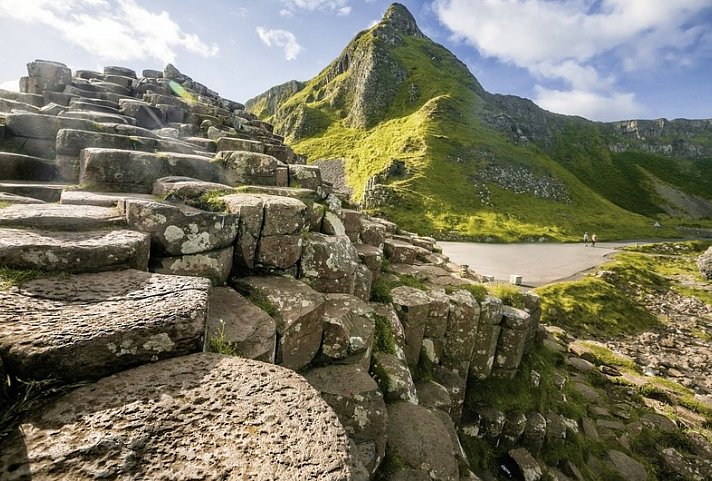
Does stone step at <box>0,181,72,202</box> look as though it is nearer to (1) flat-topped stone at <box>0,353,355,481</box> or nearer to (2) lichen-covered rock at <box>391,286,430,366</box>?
(1) flat-topped stone at <box>0,353,355,481</box>

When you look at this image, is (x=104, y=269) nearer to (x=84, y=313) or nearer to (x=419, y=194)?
(x=84, y=313)

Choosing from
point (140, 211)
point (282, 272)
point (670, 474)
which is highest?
point (140, 211)

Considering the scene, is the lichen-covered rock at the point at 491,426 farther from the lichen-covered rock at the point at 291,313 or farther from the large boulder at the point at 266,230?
the large boulder at the point at 266,230

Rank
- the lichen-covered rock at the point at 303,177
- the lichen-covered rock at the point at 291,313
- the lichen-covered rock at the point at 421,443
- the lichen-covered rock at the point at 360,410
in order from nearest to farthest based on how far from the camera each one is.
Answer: the lichen-covered rock at the point at 360,410 < the lichen-covered rock at the point at 291,313 < the lichen-covered rock at the point at 421,443 < the lichen-covered rock at the point at 303,177

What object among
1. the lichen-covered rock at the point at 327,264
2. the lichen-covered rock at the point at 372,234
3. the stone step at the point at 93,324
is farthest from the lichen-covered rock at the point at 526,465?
the stone step at the point at 93,324

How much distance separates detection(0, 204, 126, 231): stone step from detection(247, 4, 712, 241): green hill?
46.0 m

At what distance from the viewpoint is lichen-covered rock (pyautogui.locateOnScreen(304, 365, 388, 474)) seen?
572cm

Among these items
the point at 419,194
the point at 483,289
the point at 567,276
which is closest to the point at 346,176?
the point at 419,194

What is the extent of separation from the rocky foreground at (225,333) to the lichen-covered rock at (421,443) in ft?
0.11

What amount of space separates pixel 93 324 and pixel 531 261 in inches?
1493

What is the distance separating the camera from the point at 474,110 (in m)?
100

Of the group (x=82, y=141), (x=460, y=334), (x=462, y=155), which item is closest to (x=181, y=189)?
(x=82, y=141)

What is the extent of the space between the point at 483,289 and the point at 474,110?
10191 centimetres

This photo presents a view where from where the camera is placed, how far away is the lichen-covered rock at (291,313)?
19.4 ft
